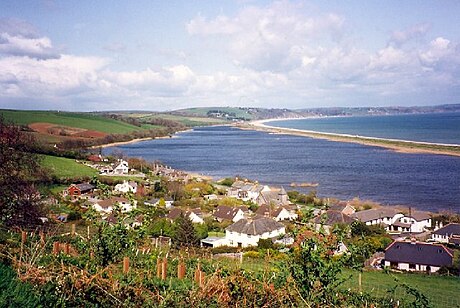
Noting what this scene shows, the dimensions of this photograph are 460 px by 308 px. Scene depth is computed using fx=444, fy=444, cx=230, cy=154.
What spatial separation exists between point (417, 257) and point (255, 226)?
29.9 feet

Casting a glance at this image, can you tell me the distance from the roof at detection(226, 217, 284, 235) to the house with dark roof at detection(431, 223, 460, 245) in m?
9.23

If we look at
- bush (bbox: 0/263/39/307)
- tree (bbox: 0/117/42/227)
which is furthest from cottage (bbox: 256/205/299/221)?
bush (bbox: 0/263/39/307)

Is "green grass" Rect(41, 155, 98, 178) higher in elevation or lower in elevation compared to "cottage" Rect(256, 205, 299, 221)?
higher

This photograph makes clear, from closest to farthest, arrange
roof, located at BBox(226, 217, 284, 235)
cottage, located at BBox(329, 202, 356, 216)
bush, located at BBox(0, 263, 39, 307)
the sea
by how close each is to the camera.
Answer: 1. bush, located at BBox(0, 263, 39, 307)
2. roof, located at BBox(226, 217, 284, 235)
3. cottage, located at BBox(329, 202, 356, 216)
4. the sea

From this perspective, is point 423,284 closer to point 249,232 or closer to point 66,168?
point 249,232

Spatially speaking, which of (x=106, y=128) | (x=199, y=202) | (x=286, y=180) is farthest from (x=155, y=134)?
(x=199, y=202)

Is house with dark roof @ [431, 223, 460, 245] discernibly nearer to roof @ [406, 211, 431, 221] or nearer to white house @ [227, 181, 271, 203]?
roof @ [406, 211, 431, 221]

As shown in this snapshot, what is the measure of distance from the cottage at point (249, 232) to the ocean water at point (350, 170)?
42.4 ft

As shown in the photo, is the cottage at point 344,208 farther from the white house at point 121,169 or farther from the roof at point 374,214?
the white house at point 121,169

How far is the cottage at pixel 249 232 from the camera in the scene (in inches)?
998

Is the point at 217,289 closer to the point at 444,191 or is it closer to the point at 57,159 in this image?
the point at 444,191

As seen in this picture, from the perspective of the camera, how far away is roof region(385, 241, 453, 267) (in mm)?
20141

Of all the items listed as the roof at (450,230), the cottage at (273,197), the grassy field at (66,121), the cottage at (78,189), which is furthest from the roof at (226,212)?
the grassy field at (66,121)

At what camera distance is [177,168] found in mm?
58625
